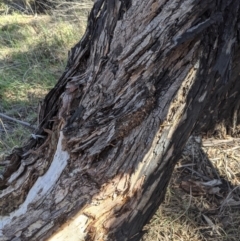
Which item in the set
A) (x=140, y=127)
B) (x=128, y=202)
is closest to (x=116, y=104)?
(x=140, y=127)

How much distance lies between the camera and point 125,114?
4.93ft

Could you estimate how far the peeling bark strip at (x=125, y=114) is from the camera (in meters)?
1.46

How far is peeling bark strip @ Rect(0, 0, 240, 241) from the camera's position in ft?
4.80

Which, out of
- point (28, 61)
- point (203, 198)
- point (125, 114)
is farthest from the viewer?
point (28, 61)

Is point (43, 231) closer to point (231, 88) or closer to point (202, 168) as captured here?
point (202, 168)

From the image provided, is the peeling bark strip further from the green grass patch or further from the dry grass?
the green grass patch

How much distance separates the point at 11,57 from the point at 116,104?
7.48ft

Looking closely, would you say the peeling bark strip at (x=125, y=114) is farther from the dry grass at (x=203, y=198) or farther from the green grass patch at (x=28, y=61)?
the green grass patch at (x=28, y=61)

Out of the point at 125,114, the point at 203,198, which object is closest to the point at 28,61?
the point at 203,198

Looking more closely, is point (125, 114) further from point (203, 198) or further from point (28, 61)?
point (28, 61)

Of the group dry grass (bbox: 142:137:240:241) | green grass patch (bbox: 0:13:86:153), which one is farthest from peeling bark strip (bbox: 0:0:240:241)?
green grass patch (bbox: 0:13:86:153)

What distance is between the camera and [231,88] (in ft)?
7.20

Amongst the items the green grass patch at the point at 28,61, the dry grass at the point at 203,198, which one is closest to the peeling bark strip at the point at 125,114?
the dry grass at the point at 203,198

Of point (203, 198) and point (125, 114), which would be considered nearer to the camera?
point (125, 114)
